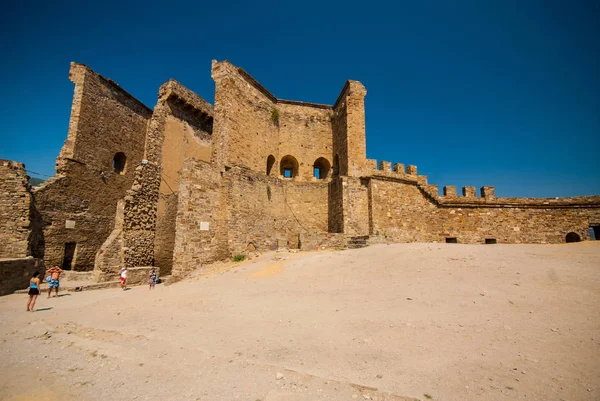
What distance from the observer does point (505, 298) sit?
510 cm

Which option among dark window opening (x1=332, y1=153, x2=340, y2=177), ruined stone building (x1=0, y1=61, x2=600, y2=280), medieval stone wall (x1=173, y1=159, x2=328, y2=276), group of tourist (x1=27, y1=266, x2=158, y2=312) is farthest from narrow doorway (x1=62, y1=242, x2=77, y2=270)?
dark window opening (x1=332, y1=153, x2=340, y2=177)

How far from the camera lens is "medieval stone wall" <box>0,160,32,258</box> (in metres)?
10.9

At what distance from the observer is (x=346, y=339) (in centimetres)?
415

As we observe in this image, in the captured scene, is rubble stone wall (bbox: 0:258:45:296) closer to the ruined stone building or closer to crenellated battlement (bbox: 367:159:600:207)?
the ruined stone building

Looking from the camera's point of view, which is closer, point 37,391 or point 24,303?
point 37,391

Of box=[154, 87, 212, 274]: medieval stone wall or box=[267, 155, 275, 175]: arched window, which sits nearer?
box=[154, 87, 212, 274]: medieval stone wall

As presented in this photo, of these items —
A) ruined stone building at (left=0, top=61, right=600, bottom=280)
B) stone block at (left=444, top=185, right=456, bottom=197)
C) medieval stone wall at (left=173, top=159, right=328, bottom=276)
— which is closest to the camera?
medieval stone wall at (left=173, top=159, right=328, bottom=276)

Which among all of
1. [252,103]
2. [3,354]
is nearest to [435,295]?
[3,354]

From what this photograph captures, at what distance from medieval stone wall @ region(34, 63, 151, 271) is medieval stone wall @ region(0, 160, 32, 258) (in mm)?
820

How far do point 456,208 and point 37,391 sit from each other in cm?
1821

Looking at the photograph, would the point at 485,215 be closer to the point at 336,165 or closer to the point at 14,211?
the point at 336,165

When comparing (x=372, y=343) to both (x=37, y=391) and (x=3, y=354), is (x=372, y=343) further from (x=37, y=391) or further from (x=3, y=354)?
(x=3, y=354)

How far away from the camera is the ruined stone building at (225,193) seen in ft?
39.3

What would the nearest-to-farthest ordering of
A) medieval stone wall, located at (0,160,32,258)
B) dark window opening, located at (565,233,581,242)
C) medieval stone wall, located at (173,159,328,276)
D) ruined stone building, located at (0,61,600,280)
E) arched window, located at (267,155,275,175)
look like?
medieval stone wall, located at (0,160,32,258), medieval stone wall, located at (173,159,328,276), ruined stone building, located at (0,61,600,280), dark window opening, located at (565,233,581,242), arched window, located at (267,155,275,175)
